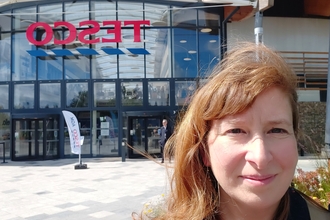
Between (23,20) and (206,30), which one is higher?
(23,20)

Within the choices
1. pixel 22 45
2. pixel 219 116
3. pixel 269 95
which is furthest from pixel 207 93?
pixel 22 45

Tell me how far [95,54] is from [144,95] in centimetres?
305

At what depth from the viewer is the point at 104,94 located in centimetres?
1603

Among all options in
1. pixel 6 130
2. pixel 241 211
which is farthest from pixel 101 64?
pixel 241 211

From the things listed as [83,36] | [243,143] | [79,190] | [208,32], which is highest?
[208,32]

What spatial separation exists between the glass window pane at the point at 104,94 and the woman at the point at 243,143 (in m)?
15.0

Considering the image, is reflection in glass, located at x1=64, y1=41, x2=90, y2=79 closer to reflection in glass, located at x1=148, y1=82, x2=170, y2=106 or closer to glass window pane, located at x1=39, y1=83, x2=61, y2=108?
glass window pane, located at x1=39, y1=83, x2=61, y2=108

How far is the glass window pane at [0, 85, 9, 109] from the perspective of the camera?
16109mm

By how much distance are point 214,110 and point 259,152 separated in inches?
7.8

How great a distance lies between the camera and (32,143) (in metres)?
14.8

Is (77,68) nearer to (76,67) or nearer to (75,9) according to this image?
(76,67)

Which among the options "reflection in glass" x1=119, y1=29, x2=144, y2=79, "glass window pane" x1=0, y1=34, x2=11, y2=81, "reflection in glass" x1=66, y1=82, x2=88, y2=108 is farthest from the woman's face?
"glass window pane" x1=0, y1=34, x2=11, y2=81

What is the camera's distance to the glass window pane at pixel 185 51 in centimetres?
1584

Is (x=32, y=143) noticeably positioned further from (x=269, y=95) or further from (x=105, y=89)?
(x=269, y=95)
